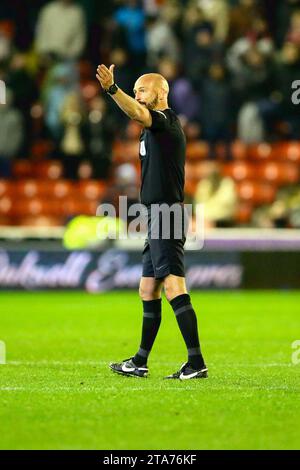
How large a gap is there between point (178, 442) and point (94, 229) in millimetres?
12086

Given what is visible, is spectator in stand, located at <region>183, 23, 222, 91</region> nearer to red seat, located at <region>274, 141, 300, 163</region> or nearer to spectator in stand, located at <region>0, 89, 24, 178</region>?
red seat, located at <region>274, 141, 300, 163</region>

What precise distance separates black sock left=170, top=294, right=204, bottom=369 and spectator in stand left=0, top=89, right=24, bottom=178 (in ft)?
41.7

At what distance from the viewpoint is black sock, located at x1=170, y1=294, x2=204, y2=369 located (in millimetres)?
8352

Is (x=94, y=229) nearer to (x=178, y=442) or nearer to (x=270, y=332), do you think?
(x=270, y=332)

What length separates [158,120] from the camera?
8.16 metres

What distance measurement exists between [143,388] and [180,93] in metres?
13.1

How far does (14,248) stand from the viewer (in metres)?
17.9

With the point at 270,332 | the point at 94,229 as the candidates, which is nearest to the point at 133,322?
the point at 270,332

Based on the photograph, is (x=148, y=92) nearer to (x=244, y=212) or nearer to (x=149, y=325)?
(x=149, y=325)

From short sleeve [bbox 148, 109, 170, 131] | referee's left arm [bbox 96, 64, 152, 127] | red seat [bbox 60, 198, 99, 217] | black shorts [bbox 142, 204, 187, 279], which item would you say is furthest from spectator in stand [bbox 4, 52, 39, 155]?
referee's left arm [bbox 96, 64, 152, 127]

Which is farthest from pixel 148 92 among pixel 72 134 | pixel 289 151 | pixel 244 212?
pixel 289 151

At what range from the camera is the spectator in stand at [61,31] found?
71.1 ft

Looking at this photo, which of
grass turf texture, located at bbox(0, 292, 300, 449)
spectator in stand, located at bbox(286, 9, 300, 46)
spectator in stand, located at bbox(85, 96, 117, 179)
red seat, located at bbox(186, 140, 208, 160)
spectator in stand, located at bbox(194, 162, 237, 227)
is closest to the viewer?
grass turf texture, located at bbox(0, 292, 300, 449)

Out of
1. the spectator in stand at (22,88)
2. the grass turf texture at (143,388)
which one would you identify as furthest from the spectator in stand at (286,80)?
the grass turf texture at (143,388)
